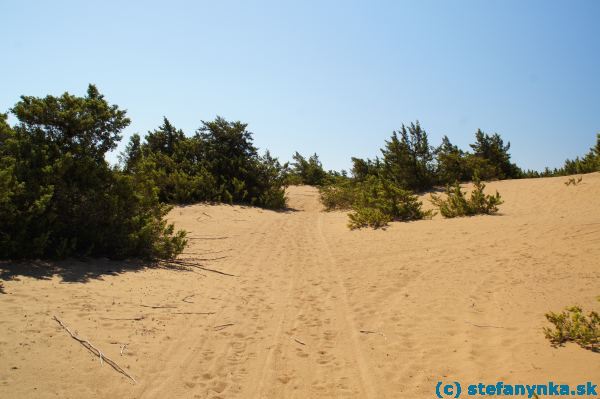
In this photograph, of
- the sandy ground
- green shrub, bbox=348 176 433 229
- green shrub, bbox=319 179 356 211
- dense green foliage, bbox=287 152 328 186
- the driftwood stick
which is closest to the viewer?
the sandy ground

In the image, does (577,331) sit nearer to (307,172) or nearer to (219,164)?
(219,164)

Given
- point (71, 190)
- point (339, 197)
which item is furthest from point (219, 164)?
point (71, 190)

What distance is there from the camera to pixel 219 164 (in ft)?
63.9

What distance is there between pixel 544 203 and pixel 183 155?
52.6ft

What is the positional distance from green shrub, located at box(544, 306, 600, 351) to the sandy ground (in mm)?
121

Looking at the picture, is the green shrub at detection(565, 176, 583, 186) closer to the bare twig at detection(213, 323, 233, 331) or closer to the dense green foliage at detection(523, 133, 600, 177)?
the dense green foliage at detection(523, 133, 600, 177)

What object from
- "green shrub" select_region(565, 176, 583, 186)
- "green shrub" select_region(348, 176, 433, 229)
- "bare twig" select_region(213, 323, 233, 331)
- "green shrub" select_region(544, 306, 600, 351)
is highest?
"green shrub" select_region(565, 176, 583, 186)

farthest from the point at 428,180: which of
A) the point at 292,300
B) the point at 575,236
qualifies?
the point at 292,300

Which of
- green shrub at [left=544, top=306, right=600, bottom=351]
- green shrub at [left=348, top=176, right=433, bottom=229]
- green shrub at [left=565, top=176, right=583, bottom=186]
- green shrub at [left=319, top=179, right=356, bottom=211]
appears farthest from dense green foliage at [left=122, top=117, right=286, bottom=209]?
green shrub at [left=544, top=306, right=600, bottom=351]

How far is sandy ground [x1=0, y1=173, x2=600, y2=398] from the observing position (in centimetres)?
354

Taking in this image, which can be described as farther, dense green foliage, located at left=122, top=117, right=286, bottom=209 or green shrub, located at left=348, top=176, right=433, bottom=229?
dense green foliage, located at left=122, top=117, right=286, bottom=209

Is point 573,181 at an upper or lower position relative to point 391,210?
upper

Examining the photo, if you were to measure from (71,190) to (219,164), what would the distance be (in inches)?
487

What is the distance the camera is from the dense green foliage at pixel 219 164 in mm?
18047
